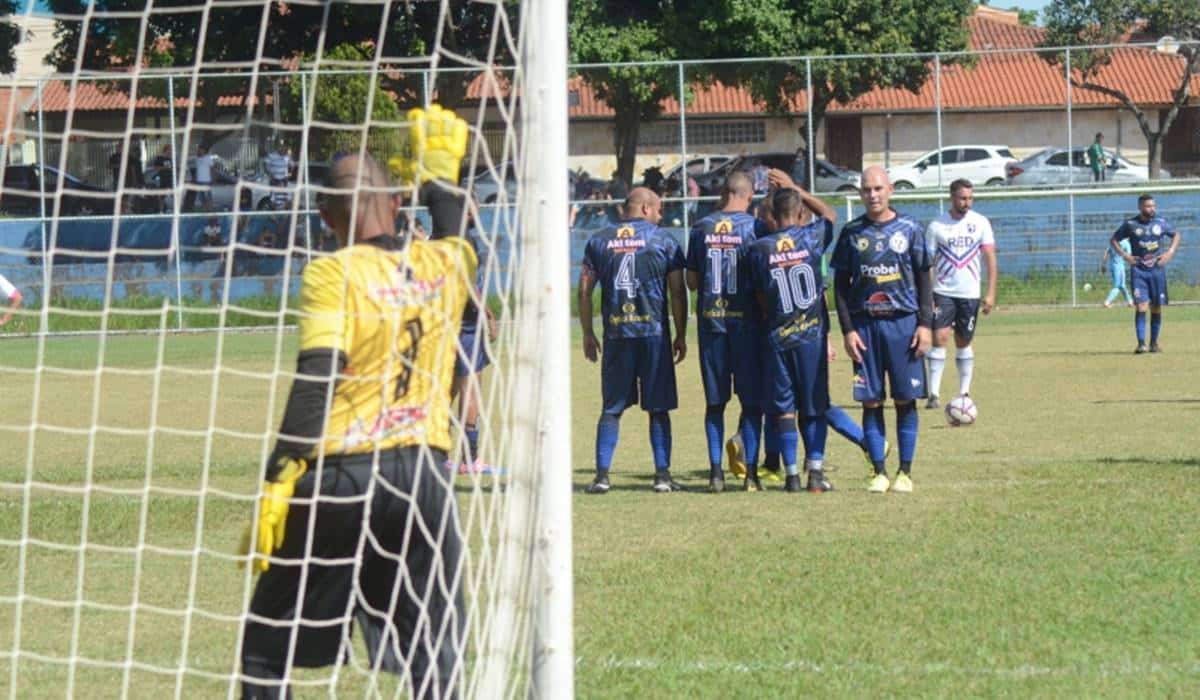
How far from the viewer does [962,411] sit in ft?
47.9

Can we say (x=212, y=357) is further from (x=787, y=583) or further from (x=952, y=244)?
(x=787, y=583)

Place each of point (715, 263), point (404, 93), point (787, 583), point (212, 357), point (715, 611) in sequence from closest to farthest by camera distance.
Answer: point (715, 611)
point (787, 583)
point (715, 263)
point (404, 93)
point (212, 357)

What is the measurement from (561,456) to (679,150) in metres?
24.2

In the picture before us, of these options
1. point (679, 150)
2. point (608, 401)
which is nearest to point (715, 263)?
point (608, 401)

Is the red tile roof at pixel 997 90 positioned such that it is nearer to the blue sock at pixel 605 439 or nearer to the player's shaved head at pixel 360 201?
the blue sock at pixel 605 439

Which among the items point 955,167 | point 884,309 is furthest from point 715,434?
point 955,167

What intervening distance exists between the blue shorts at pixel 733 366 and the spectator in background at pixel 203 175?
1484cm

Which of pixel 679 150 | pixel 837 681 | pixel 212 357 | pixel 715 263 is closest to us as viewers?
pixel 837 681

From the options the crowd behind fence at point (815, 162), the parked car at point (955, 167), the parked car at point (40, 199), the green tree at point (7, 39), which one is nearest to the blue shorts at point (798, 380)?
the green tree at point (7, 39)

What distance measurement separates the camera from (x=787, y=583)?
794 cm

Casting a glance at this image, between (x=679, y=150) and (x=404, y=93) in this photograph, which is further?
(x=679, y=150)

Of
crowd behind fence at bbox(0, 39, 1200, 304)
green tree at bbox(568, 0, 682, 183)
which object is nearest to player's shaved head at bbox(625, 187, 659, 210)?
crowd behind fence at bbox(0, 39, 1200, 304)

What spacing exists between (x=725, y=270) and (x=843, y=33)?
31.6m

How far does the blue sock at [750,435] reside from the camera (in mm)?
11258
